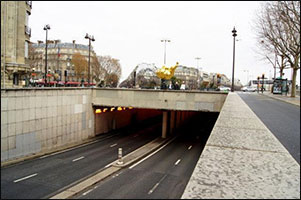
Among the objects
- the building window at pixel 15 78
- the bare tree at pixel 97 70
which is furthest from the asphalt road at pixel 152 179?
the bare tree at pixel 97 70

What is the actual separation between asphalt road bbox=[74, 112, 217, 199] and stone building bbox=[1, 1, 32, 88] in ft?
47.3

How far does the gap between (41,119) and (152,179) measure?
10.7m

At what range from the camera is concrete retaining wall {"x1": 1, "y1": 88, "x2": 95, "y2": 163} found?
673 inches

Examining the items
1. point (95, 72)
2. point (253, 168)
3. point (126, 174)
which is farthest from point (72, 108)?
point (95, 72)

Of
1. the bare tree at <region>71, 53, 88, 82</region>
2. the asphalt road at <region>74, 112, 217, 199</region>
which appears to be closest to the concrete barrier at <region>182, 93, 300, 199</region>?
the asphalt road at <region>74, 112, 217, 199</region>

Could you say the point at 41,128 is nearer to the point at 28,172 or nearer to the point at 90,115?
the point at 28,172

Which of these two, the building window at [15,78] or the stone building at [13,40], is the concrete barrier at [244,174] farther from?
the building window at [15,78]

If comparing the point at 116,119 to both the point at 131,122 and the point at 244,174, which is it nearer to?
the point at 131,122

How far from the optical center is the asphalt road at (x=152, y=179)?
13.4m

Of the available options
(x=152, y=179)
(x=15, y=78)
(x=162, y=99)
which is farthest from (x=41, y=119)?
(x=162, y=99)

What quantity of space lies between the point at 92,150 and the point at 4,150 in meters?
8.21

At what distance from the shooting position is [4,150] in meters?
16.7

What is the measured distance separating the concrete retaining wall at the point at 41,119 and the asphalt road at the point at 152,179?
743 cm

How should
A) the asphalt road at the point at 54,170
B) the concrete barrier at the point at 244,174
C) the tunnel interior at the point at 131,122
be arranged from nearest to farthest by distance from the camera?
the concrete barrier at the point at 244,174, the asphalt road at the point at 54,170, the tunnel interior at the point at 131,122
